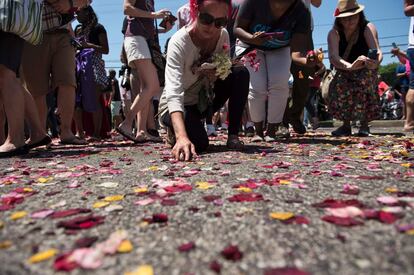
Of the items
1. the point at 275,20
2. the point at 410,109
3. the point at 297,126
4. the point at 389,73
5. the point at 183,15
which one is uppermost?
the point at 389,73

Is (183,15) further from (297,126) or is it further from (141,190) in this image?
(141,190)

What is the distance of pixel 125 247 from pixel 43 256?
0.23m

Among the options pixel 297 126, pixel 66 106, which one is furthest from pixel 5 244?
pixel 297 126

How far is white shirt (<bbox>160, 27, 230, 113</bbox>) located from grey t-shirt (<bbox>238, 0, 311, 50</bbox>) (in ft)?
2.79

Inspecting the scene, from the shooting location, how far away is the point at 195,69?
3.15 m

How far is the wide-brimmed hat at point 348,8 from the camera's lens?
4.74 m

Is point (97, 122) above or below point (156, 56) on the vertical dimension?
below

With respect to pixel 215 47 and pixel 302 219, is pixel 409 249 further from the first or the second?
pixel 215 47

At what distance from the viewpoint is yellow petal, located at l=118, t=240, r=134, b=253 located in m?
1.08

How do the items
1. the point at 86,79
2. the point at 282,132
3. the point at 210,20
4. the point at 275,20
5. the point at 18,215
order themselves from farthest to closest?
the point at 86,79, the point at 282,132, the point at 275,20, the point at 210,20, the point at 18,215

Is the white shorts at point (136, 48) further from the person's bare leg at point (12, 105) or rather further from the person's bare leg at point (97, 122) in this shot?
the person's bare leg at point (97, 122)

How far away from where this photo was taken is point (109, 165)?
2729mm

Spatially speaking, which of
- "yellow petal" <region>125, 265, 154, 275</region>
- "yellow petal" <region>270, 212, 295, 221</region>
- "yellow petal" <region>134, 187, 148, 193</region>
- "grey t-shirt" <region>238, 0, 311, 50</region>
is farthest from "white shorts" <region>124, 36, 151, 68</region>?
"yellow petal" <region>125, 265, 154, 275</region>

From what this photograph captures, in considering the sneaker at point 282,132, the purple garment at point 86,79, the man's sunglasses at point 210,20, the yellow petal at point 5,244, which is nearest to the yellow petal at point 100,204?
the yellow petal at point 5,244
